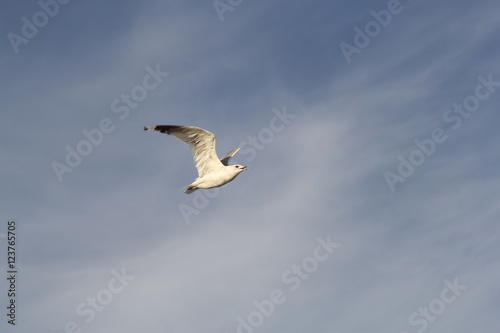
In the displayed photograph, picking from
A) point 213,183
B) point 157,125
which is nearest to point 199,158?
point 213,183

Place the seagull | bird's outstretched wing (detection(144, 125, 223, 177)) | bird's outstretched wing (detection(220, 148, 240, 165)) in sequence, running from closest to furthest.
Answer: bird's outstretched wing (detection(144, 125, 223, 177)) → the seagull → bird's outstretched wing (detection(220, 148, 240, 165))

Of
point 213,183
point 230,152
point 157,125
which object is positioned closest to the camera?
point 157,125

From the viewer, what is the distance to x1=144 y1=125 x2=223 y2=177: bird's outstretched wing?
129 ft

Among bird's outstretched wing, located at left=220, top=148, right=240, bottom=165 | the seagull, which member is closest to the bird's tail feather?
the seagull

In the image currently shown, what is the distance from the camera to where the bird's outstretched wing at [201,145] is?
39.4 metres

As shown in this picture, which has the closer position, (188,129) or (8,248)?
(188,129)

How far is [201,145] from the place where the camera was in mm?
40688

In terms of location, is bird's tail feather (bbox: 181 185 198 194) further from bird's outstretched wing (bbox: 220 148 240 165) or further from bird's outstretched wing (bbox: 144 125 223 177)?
bird's outstretched wing (bbox: 220 148 240 165)

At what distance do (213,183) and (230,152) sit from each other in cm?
796

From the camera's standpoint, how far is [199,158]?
40969 mm

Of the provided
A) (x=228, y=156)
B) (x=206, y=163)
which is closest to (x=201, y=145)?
(x=206, y=163)

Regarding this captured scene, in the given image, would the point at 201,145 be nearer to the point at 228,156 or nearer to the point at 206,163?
the point at 206,163

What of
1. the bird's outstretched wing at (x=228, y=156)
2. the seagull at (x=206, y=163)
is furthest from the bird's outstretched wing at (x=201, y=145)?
the bird's outstretched wing at (x=228, y=156)

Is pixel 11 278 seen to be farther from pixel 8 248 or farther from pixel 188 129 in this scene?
pixel 188 129
